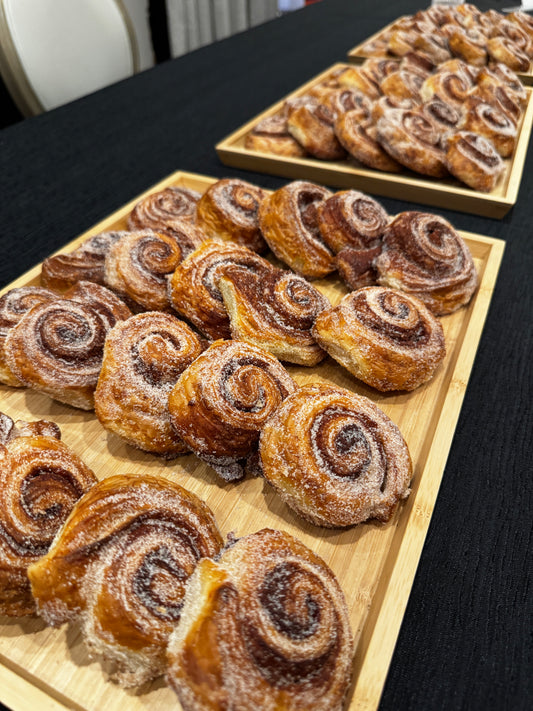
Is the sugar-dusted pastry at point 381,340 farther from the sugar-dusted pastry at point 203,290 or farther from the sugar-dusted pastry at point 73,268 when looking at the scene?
the sugar-dusted pastry at point 73,268

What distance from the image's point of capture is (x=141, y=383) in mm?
1350

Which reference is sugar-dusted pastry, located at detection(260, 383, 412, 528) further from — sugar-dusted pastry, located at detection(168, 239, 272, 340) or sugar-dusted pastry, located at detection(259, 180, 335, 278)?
sugar-dusted pastry, located at detection(259, 180, 335, 278)

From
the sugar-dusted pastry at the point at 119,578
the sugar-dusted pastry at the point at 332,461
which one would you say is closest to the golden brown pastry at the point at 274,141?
the sugar-dusted pastry at the point at 332,461

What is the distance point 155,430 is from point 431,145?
1946 millimetres

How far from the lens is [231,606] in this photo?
0.92 m

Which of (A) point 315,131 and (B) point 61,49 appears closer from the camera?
(A) point 315,131

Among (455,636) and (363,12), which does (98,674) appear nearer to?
(455,636)

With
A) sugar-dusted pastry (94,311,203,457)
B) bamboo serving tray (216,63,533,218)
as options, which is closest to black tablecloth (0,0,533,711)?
bamboo serving tray (216,63,533,218)

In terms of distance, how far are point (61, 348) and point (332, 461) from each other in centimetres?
81

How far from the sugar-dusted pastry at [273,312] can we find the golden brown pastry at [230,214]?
35cm

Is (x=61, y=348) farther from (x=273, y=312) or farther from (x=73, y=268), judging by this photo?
(x=273, y=312)

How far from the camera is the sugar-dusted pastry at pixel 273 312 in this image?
1.49 m

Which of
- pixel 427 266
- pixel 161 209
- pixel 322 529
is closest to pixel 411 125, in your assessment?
pixel 427 266

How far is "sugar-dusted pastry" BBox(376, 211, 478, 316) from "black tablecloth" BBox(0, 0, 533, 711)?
0.75ft
